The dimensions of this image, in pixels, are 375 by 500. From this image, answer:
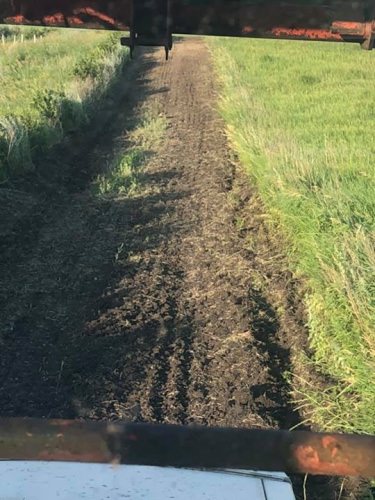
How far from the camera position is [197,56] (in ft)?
84.1

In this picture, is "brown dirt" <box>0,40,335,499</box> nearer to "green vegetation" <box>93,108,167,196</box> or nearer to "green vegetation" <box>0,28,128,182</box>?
"green vegetation" <box>93,108,167,196</box>

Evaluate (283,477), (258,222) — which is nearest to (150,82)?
(258,222)

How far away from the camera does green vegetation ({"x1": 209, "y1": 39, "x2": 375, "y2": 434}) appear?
4.33 meters

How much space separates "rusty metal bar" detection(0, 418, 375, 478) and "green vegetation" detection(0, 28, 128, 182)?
288 inches

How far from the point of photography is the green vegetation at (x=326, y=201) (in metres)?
4.33

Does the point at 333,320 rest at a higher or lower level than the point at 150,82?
higher

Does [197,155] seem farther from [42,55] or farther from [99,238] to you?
[42,55]

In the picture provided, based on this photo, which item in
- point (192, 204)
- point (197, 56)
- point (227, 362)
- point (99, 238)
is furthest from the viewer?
point (197, 56)

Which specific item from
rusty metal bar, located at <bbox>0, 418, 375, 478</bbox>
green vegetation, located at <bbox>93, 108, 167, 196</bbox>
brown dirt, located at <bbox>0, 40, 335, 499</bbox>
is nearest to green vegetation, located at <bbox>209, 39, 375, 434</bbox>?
brown dirt, located at <bbox>0, 40, 335, 499</bbox>

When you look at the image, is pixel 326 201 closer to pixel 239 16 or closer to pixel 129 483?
pixel 239 16

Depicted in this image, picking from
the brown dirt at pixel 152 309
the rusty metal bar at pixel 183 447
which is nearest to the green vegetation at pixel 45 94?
the brown dirt at pixel 152 309

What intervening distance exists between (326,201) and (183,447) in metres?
5.12

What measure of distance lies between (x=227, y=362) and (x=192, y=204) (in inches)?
149

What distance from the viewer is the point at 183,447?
1.44 meters
